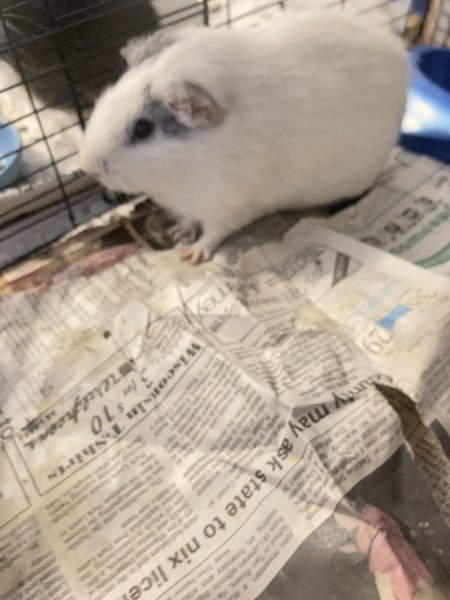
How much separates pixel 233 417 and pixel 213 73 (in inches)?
21.3

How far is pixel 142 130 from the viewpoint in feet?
3.16

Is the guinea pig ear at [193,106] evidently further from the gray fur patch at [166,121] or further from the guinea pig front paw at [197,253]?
the guinea pig front paw at [197,253]

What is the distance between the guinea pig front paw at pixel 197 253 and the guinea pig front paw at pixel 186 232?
7 cm

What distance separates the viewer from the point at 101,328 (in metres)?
1.05

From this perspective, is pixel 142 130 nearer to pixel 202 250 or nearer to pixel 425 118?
pixel 202 250

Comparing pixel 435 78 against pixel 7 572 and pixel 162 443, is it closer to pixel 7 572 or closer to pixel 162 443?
pixel 162 443

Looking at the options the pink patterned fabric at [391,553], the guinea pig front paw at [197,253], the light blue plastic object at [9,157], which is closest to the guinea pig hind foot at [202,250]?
the guinea pig front paw at [197,253]

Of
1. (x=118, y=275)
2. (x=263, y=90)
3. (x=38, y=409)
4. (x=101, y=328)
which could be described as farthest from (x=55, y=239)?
(x=263, y=90)

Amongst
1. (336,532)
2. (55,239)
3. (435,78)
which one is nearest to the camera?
(336,532)

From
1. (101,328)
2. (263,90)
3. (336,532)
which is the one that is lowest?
(336,532)

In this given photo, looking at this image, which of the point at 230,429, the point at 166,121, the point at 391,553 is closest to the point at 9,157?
the point at 166,121

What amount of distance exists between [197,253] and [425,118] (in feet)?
2.29

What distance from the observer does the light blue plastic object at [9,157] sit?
1.33m

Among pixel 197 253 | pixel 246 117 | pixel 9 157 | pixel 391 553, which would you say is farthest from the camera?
pixel 9 157
